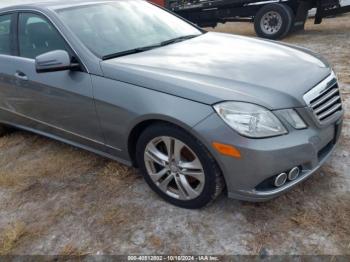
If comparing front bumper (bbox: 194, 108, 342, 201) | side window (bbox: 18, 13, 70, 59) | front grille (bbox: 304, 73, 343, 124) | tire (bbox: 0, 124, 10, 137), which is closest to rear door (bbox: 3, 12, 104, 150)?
side window (bbox: 18, 13, 70, 59)

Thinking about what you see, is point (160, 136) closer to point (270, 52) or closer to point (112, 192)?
point (112, 192)

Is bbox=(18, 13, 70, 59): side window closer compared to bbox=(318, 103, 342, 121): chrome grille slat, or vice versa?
bbox=(318, 103, 342, 121): chrome grille slat

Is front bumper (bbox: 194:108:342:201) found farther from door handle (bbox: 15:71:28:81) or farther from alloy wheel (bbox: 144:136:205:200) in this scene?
door handle (bbox: 15:71:28:81)

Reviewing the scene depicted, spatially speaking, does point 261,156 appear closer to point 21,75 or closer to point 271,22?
point 21,75

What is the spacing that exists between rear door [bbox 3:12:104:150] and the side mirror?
0.12m

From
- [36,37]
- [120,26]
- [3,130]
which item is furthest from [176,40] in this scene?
[3,130]

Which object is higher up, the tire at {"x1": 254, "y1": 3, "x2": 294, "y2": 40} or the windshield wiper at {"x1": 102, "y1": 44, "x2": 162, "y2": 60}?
the windshield wiper at {"x1": 102, "y1": 44, "x2": 162, "y2": 60}

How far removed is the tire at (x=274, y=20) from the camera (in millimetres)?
8867

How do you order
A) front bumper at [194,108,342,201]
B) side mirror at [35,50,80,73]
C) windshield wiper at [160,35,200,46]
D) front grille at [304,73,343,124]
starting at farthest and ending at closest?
windshield wiper at [160,35,200,46] → side mirror at [35,50,80,73] → front grille at [304,73,343,124] → front bumper at [194,108,342,201]

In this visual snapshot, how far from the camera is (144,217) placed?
286 cm

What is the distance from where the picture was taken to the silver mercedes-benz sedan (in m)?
2.38

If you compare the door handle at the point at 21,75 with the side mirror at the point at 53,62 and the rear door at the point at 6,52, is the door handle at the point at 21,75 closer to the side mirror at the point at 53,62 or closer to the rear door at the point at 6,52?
the rear door at the point at 6,52

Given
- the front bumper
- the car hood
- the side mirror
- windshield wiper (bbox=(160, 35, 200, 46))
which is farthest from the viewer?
windshield wiper (bbox=(160, 35, 200, 46))

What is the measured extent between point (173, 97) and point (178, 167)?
1.79ft
